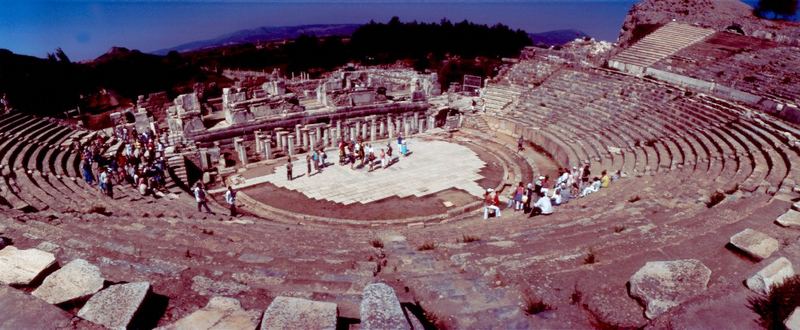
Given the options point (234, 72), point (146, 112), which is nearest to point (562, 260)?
point (146, 112)

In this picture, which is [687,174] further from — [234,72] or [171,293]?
[234,72]

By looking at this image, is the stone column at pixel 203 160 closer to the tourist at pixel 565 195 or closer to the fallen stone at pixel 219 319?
the tourist at pixel 565 195

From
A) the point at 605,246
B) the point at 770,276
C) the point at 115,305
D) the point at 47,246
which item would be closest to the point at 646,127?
the point at 605,246

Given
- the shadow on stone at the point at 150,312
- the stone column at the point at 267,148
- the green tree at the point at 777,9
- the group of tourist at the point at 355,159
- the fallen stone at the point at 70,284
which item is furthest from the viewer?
the green tree at the point at 777,9

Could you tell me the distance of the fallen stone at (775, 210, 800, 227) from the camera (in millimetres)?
7469

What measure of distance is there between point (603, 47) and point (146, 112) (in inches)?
1374

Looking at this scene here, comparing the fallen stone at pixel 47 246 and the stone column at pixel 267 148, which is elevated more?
the fallen stone at pixel 47 246

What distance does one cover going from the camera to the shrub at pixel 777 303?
4238mm

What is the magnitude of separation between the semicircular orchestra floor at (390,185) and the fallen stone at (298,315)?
10941 millimetres

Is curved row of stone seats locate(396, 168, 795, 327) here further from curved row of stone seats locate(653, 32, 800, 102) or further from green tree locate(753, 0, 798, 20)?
green tree locate(753, 0, 798, 20)

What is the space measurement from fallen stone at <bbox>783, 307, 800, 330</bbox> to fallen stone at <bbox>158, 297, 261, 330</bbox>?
4.80 m

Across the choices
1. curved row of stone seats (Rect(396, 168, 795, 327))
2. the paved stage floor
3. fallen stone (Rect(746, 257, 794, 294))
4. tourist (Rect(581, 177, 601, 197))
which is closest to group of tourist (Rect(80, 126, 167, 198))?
the paved stage floor

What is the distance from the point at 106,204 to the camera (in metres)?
12.7

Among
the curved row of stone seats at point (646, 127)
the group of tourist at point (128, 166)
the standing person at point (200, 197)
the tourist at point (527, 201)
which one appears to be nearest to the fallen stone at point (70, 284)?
the standing person at point (200, 197)
